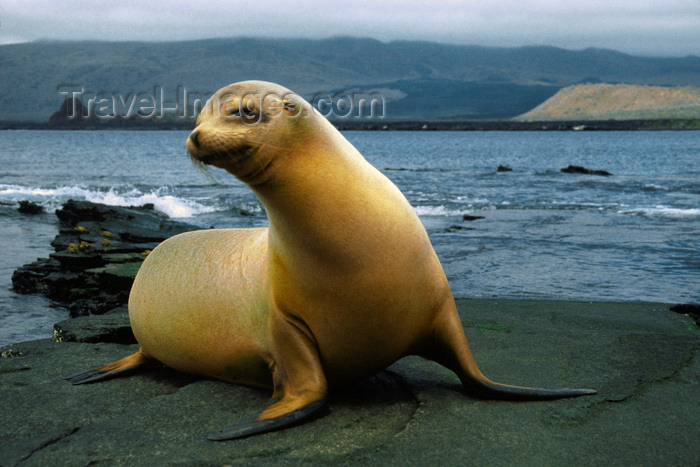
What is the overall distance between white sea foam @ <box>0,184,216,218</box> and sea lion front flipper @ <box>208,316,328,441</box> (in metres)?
17.1

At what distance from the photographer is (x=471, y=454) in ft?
10.0

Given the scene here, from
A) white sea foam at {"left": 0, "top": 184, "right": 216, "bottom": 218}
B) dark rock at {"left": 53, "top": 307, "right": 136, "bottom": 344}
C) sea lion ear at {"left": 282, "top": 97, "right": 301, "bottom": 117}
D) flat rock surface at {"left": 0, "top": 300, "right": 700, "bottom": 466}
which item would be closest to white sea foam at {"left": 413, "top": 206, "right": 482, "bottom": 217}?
white sea foam at {"left": 0, "top": 184, "right": 216, "bottom": 218}

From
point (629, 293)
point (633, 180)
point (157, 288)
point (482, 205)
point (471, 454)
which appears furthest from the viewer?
point (633, 180)

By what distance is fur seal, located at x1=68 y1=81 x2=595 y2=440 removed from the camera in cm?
320

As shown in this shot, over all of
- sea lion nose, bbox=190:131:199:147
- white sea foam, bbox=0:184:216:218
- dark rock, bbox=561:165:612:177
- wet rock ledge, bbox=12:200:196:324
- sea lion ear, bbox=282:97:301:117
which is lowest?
white sea foam, bbox=0:184:216:218

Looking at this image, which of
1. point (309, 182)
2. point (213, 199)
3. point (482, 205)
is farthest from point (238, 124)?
point (213, 199)

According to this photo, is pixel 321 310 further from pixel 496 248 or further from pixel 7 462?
pixel 496 248

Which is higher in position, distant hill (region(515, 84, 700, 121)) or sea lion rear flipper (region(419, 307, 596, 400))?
distant hill (region(515, 84, 700, 121))

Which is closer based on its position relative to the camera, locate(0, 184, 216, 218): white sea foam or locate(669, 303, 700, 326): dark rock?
locate(669, 303, 700, 326): dark rock

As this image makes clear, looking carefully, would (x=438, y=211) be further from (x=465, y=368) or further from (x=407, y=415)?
(x=407, y=415)

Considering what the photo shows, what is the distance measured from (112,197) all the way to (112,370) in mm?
22040

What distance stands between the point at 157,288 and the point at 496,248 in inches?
340

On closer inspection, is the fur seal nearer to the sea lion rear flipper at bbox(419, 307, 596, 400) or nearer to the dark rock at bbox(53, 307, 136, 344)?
the sea lion rear flipper at bbox(419, 307, 596, 400)

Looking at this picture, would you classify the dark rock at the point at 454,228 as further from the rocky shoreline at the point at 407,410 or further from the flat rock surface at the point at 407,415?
the flat rock surface at the point at 407,415
